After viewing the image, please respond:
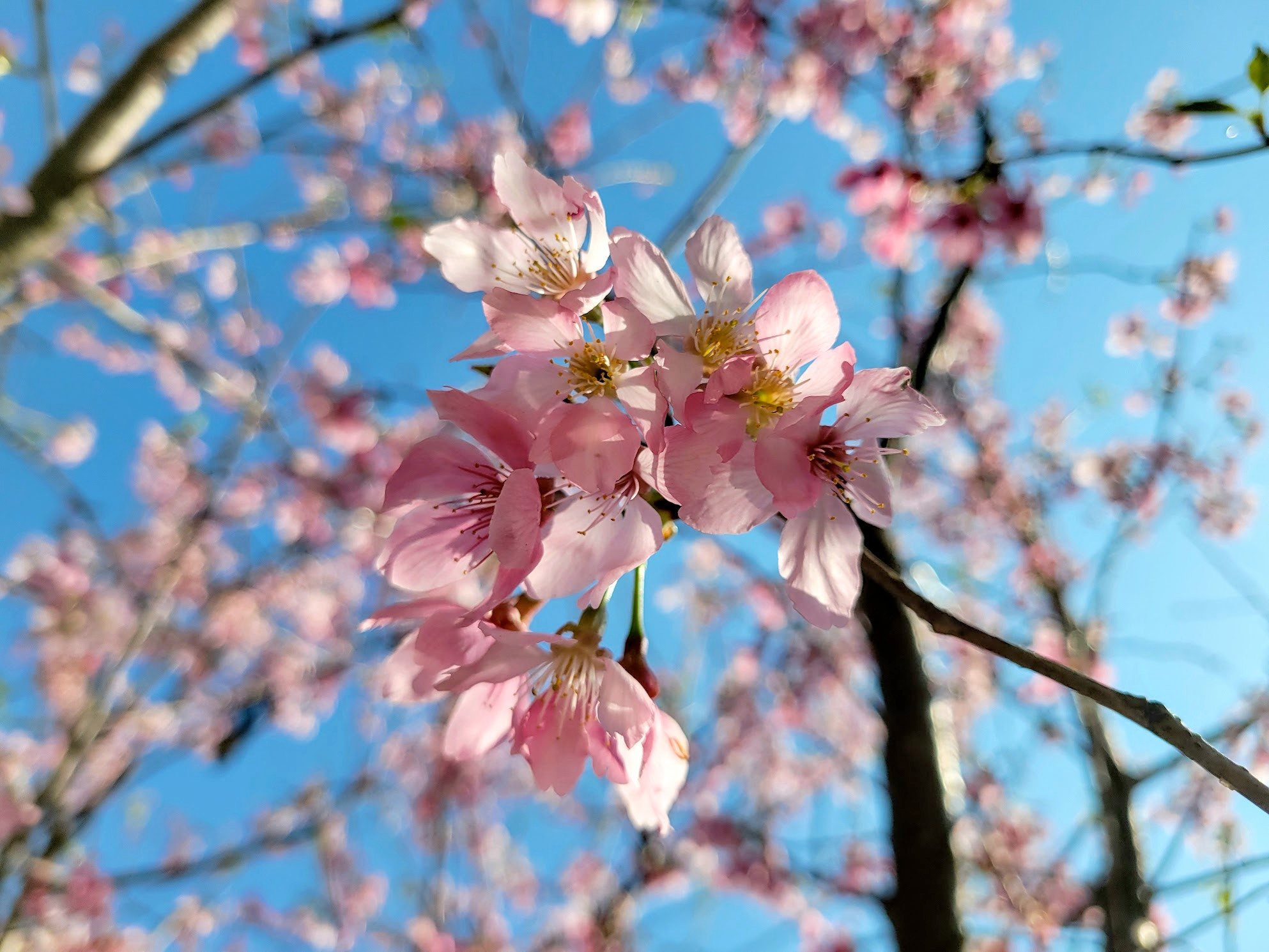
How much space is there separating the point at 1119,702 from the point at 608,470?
0.50 m

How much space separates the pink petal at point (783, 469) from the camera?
72cm

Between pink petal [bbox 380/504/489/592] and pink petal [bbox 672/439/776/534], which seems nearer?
pink petal [bbox 672/439/776/534]

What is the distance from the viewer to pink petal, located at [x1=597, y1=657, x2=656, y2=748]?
2.55ft

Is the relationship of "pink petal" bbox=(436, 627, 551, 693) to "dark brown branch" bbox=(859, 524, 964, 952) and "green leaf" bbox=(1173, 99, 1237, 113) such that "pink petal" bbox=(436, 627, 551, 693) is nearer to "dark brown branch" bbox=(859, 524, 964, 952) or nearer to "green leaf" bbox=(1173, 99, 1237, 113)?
"dark brown branch" bbox=(859, 524, 964, 952)

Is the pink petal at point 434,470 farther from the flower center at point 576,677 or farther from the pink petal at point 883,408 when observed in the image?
the pink petal at point 883,408

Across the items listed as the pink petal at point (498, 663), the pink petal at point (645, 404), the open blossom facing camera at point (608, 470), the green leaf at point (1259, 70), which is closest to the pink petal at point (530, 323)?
the open blossom facing camera at point (608, 470)

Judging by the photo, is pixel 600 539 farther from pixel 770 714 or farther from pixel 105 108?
pixel 770 714

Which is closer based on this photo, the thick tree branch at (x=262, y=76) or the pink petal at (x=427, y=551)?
the pink petal at (x=427, y=551)

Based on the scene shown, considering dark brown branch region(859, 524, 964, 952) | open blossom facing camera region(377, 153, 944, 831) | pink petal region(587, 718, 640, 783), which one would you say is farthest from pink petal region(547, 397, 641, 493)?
dark brown branch region(859, 524, 964, 952)

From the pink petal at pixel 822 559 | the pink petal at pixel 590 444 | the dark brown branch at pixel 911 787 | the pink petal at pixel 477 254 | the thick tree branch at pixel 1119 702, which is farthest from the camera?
the dark brown branch at pixel 911 787

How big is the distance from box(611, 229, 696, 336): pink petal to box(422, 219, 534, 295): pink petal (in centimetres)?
27

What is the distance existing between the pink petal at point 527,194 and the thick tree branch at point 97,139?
224 cm

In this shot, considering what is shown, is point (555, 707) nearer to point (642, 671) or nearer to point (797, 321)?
point (642, 671)

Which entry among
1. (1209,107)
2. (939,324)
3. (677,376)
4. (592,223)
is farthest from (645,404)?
(939,324)
